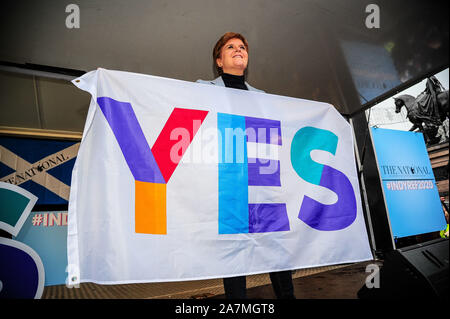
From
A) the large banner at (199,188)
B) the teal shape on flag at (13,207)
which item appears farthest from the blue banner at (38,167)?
the large banner at (199,188)

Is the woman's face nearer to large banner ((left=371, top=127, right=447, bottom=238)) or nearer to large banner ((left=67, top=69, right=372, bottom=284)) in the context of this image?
large banner ((left=67, top=69, right=372, bottom=284))

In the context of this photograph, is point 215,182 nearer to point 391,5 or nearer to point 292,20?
point 292,20

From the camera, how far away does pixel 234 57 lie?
1.37 metres

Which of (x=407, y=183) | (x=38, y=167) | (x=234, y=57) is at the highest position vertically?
(x=234, y=57)

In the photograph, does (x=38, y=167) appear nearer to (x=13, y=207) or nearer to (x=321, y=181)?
(x=13, y=207)

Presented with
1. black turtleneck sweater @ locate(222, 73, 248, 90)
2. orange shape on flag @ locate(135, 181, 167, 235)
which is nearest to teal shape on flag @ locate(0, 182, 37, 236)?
orange shape on flag @ locate(135, 181, 167, 235)

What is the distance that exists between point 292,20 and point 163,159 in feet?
3.93

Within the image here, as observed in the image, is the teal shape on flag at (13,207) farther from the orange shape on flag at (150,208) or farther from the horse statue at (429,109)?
the horse statue at (429,109)

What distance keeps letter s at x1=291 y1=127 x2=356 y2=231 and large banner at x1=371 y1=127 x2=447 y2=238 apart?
1.35 m

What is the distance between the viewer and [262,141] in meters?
1.33

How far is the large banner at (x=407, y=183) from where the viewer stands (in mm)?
Result: 2438

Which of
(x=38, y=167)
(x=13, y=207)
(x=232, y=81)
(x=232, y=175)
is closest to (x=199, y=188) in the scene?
(x=232, y=175)

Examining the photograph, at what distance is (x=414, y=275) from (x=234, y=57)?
1215 millimetres

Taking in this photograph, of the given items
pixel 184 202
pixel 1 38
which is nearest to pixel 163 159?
pixel 184 202
